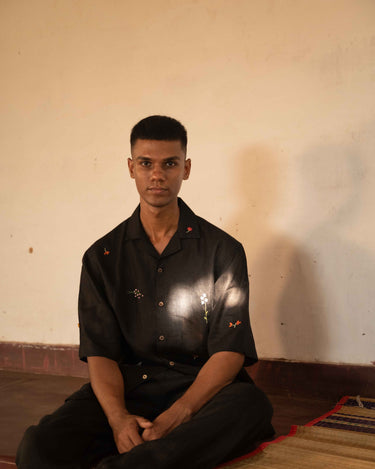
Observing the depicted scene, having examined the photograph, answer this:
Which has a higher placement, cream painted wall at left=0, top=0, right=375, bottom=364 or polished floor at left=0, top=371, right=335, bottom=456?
cream painted wall at left=0, top=0, right=375, bottom=364

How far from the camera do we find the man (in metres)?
1.51

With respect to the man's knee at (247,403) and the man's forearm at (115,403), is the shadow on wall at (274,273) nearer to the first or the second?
the man's knee at (247,403)

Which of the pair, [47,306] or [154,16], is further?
[47,306]

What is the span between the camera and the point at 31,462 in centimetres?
135

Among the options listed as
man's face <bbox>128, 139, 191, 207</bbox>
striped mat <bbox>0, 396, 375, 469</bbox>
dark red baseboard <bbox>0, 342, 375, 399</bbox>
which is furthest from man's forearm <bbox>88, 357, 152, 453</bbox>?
dark red baseboard <bbox>0, 342, 375, 399</bbox>

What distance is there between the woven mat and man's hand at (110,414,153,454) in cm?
25

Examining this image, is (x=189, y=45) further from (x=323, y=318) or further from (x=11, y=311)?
(x=11, y=311)

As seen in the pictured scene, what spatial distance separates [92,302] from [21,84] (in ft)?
5.66

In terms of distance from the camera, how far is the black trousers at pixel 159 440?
1307 millimetres

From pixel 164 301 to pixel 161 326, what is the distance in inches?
3.1

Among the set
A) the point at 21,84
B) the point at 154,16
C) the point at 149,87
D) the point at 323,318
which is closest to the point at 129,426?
the point at 323,318

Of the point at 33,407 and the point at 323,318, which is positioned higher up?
the point at 323,318

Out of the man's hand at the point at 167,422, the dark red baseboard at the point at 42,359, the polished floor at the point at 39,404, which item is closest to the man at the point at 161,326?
the man's hand at the point at 167,422

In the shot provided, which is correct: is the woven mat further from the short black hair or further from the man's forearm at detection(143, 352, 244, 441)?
the short black hair
